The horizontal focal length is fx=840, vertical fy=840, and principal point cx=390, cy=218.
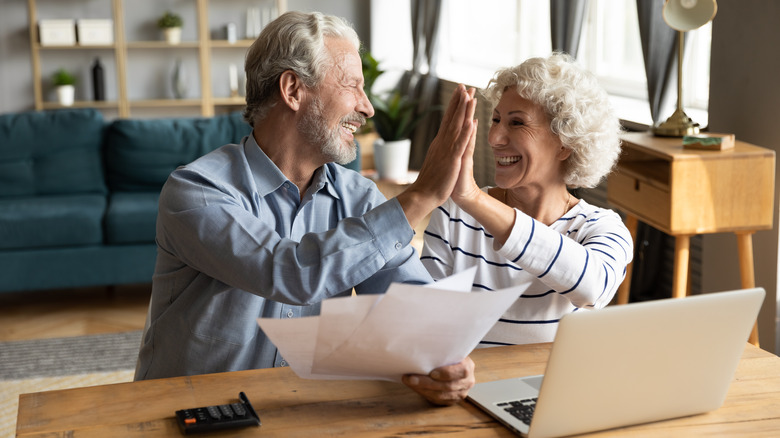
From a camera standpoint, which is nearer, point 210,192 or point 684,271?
point 210,192

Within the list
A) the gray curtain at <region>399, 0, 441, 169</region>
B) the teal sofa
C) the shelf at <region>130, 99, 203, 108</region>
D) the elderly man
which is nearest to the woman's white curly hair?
the elderly man

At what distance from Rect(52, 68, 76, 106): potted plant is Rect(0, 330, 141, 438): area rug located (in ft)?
13.3

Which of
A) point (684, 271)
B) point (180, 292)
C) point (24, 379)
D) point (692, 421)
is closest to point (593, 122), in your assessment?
point (692, 421)

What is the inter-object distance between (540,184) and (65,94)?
6.22 meters

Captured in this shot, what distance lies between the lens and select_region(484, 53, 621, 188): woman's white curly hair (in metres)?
1.85

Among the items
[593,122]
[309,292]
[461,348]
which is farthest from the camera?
[593,122]

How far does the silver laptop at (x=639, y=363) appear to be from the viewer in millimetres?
1046

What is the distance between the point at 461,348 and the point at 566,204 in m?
0.83

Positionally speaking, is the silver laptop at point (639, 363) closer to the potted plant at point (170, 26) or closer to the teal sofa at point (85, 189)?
the teal sofa at point (85, 189)

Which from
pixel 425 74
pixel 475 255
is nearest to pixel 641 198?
A: pixel 475 255

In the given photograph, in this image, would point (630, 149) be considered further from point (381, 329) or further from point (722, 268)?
point (381, 329)

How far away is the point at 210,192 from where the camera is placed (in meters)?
1.42

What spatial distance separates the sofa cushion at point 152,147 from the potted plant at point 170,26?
3.00 meters

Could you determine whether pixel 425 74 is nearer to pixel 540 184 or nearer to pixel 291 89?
pixel 540 184
